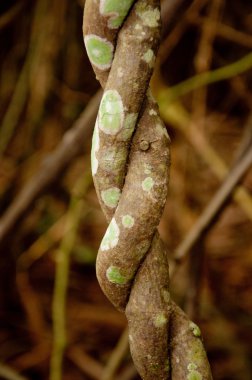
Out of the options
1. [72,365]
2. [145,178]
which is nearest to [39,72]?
[72,365]

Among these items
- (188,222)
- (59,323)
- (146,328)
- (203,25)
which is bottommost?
(59,323)

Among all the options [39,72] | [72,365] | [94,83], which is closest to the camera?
[72,365]

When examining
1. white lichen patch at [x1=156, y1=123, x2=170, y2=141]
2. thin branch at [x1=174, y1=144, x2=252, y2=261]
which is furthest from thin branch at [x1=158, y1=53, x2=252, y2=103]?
white lichen patch at [x1=156, y1=123, x2=170, y2=141]

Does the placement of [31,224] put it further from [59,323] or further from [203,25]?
[203,25]

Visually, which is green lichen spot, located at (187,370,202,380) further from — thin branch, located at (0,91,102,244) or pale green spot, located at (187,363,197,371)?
thin branch, located at (0,91,102,244)

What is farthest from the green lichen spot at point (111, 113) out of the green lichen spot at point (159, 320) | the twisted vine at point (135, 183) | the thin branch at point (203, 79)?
→ the thin branch at point (203, 79)

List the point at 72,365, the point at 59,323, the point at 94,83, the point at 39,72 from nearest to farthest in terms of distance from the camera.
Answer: the point at 59,323 < the point at 72,365 < the point at 39,72 < the point at 94,83

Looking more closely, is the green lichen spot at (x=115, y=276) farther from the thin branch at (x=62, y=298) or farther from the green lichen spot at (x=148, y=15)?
the thin branch at (x=62, y=298)

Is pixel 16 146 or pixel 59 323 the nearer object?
pixel 59 323
